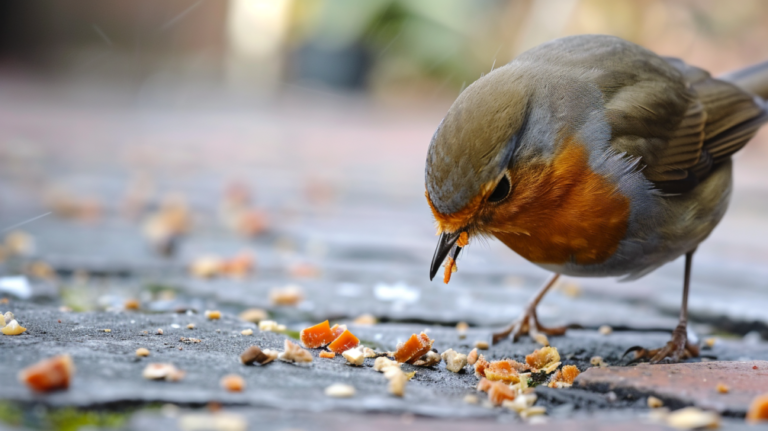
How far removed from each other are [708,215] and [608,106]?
668 mm

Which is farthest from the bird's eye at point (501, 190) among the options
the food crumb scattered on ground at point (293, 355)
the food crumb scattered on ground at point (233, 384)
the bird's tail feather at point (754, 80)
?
the bird's tail feather at point (754, 80)

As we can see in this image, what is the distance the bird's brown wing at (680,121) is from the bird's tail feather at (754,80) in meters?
0.20

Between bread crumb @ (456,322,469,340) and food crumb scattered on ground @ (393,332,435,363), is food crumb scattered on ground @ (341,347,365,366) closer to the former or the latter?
food crumb scattered on ground @ (393,332,435,363)

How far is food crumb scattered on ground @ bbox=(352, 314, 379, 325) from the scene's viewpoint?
268cm

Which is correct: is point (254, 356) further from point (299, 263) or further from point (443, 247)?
point (299, 263)

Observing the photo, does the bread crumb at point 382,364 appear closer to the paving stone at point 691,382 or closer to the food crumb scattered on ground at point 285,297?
the paving stone at point 691,382

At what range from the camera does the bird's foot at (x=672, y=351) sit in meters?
2.34

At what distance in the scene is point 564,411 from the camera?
1.63m

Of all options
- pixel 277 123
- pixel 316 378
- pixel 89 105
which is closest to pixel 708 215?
pixel 316 378

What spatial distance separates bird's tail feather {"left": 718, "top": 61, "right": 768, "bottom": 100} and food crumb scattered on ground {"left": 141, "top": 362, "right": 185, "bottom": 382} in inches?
114

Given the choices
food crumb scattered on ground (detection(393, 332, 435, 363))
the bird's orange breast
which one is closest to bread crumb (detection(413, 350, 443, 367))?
food crumb scattered on ground (detection(393, 332, 435, 363))

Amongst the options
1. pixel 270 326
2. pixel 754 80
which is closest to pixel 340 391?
pixel 270 326

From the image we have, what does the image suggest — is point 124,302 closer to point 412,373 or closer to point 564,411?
point 412,373

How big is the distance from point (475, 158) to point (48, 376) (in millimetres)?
1197
